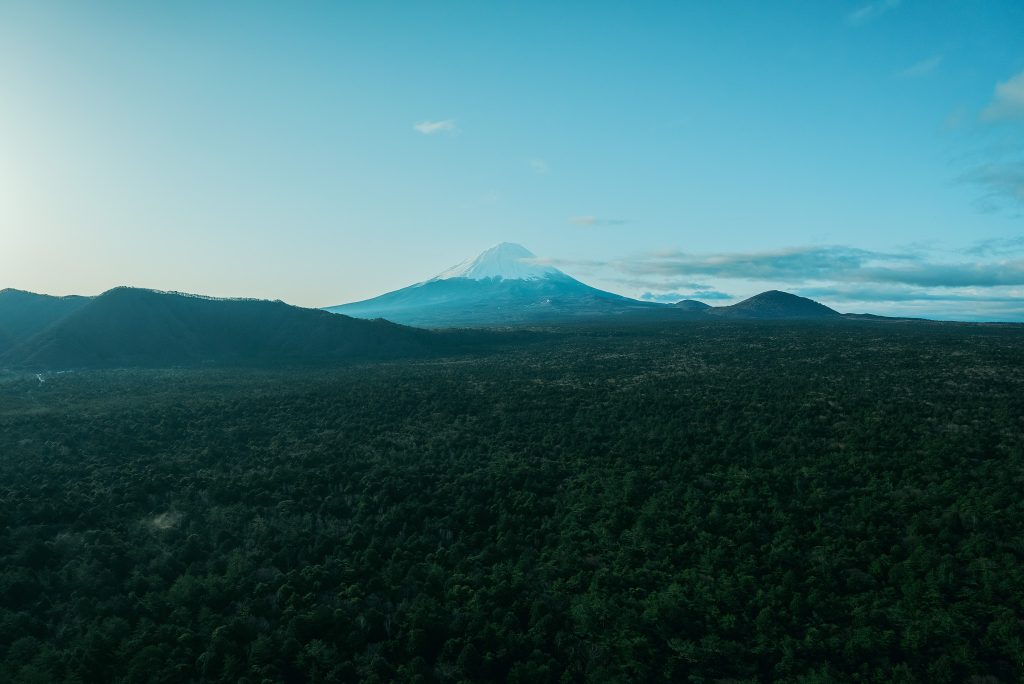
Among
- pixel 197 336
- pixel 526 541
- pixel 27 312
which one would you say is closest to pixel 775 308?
pixel 197 336

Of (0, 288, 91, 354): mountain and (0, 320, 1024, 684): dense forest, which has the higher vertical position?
(0, 288, 91, 354): mountain

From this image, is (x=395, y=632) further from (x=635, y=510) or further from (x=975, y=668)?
(x=975, y=668)

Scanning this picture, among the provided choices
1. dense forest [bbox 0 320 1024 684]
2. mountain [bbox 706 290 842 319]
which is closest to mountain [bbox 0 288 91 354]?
dense forest [bbox 0 320 1024 684]

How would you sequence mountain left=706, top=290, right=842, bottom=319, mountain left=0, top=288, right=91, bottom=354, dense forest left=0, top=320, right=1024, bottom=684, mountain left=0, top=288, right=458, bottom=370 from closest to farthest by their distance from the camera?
dense forest left=0, top=320, right=1024, bottom=684 < mountain left=0, top=288, right=458, bottom=370 < mountain left=0, top=288, right=91, bottom=354 < mountain left=706, top=290, right=842, bottom=319

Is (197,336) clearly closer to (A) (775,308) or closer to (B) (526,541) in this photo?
(B) (526,541)

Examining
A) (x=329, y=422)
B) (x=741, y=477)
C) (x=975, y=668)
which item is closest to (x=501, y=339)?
(x=329, y=422)

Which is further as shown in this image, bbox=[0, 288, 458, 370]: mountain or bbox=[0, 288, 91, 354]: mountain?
bbox=[0, 288, 91, 354]: mountain

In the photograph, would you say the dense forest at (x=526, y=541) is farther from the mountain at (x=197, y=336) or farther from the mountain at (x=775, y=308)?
the mountain at (x=775, y=308)

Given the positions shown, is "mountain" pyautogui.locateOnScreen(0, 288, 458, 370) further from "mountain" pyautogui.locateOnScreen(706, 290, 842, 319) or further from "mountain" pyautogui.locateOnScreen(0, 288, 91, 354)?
"mountain" pyautogui.locateOnScreen(706, 290, 842, 319)
